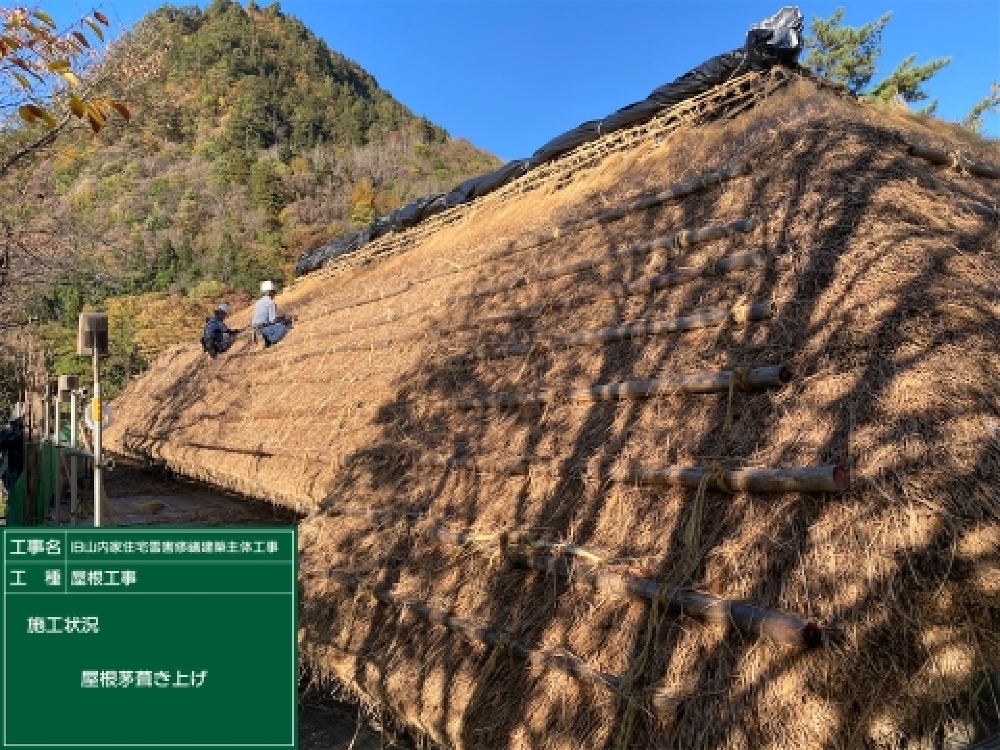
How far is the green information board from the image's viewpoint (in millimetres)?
1812

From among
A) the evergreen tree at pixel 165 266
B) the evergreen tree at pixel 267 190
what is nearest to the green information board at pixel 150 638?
the evergreen tree at pixel 165 266

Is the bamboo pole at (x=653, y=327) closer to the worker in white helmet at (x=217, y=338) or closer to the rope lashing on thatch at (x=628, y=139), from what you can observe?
the rope lashing on thatch at (x=628, y=139)

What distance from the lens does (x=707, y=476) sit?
7.72 feet

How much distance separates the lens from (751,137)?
176 inches

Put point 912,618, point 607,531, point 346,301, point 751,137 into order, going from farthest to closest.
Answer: point 346,301
point 751,137
point 607,531
point 912,618

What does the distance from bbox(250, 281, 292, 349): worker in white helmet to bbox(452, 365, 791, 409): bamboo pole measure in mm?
6474

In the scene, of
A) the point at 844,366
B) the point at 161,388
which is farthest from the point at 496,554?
the point at 161,388

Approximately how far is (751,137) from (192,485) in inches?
444

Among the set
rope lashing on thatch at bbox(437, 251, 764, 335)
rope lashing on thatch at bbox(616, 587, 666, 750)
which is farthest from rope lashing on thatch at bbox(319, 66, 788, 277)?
rope lashing on thatch at bbox(616, 587, 666, 750)

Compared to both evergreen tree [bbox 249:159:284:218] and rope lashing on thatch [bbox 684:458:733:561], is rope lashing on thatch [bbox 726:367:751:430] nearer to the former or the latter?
rope lashing on thatch [bbox 684:458:733:561]

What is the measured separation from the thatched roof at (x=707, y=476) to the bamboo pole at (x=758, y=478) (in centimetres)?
3

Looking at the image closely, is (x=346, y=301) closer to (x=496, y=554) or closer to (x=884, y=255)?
(x=496, y=554)

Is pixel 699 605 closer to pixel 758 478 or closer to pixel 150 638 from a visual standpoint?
pixel 758 478

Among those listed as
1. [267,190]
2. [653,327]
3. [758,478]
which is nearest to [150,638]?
[758,478]
